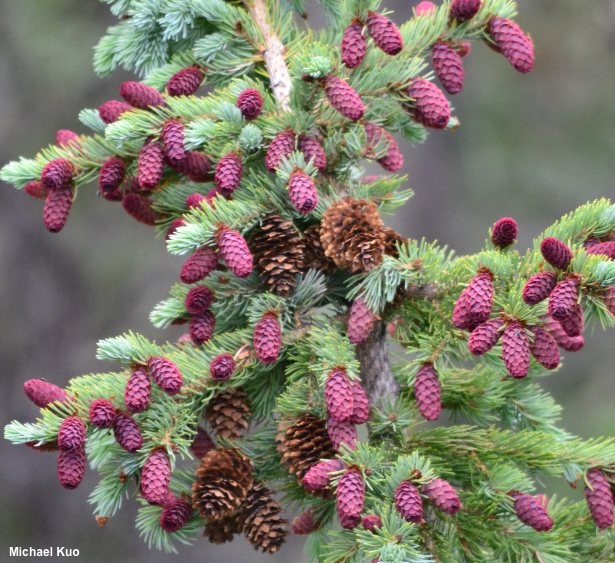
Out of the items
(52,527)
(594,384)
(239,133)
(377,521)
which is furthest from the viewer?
(594,384)

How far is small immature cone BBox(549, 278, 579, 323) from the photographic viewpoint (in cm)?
45

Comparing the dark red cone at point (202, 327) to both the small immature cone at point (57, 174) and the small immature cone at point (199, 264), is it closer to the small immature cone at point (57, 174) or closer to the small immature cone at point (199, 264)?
the small immature cone at point (199, 264)

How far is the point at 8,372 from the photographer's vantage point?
72.9 inches

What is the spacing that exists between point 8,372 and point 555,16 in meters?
2.21

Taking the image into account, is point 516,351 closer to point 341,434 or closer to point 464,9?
point 341,434

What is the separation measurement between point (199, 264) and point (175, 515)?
0.74 feet

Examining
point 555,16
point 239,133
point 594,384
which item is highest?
point 555,16

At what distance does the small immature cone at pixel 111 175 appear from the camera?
66 centimetres

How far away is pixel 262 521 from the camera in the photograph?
1.98 ft

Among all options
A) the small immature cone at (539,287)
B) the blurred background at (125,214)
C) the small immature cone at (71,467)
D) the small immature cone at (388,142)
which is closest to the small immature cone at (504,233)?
the small immature cone at (539,287)

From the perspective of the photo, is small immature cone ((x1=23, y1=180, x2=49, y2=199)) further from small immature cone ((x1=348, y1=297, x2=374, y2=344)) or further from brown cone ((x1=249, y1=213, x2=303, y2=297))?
small immature cone ((x1=348, y1=297, x2=374, y2=344))

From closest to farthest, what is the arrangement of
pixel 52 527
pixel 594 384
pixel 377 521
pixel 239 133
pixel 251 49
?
1. pixel 377 521
2. pixel 239 133
3. pixel 251 49
4. pixel 52 527
5. pixel 594 384

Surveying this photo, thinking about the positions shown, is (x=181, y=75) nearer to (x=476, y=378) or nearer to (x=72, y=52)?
(x=476, y=378)

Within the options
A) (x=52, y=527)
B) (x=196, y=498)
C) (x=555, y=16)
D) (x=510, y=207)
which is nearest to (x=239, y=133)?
(x=196, y=498)
